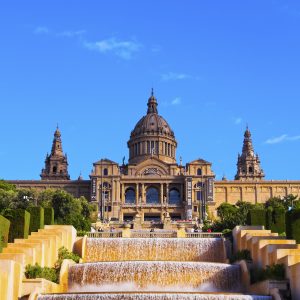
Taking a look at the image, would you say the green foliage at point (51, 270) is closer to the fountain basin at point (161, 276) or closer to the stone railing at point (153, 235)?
the fountain basin at point (161, 276)

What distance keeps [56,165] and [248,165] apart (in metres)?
40.6

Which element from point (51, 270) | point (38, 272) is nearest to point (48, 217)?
point (51, 270)

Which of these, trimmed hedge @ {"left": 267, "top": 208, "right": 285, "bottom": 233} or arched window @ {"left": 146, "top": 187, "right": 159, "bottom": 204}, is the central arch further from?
trimmed hedge @ {"left": 267, "top": 208, "right": 285, "bottom": 233}

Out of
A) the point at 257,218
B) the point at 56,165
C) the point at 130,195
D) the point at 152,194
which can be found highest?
the point at 56,165

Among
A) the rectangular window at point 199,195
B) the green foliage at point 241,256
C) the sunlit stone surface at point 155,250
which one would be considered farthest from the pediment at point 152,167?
the green foliage at point 241,256

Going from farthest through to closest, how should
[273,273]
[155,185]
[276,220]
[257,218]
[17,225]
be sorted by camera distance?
[155,185] → [257,218] → [276,220] → [17,225] → [273,273]

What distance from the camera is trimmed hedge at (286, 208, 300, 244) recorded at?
116ft

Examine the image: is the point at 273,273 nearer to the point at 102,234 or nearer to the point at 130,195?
the point at 102,234

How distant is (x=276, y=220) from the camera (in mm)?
44156

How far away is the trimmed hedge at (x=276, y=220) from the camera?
43.7 meters

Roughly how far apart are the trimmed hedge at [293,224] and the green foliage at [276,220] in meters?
6.75

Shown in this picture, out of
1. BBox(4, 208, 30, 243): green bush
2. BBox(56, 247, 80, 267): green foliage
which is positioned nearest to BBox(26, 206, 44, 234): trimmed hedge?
BBox(4, 208, 30, 243): green bush

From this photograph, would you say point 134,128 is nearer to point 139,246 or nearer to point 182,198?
point 182,198

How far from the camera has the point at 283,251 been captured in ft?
101
